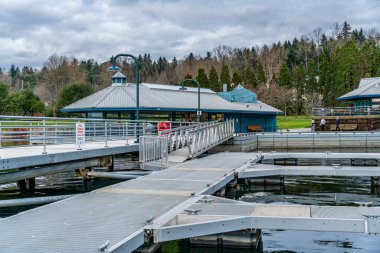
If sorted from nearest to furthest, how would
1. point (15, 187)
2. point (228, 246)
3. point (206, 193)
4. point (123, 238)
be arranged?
point (123, 238)
point (228, 246)
point (206, 193)
point (15, 187)

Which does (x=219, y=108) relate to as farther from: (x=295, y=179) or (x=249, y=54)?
(x=249, y=54)

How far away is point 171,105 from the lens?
131 ft

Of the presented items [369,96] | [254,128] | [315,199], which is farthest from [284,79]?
[315,199]

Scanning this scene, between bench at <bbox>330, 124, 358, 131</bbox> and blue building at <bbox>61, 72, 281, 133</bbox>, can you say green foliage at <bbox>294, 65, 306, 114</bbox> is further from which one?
bench at <bbox>330, 124, 358, 131</bbox>

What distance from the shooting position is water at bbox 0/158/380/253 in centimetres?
1051

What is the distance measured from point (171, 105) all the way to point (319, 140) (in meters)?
13.8

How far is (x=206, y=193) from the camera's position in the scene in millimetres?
11711

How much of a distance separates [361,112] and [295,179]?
1334 inches

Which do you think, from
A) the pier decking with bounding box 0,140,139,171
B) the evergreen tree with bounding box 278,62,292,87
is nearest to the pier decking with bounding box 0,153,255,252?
the pier decking with bounding box 0,140,139,171

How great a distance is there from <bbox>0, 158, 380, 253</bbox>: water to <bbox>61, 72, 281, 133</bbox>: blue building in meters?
11.1

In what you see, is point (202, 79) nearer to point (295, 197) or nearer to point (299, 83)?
point (299, 83)

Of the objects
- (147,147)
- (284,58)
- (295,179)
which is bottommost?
(295,179)

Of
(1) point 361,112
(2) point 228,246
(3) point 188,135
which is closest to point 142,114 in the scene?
(3) point 188,135

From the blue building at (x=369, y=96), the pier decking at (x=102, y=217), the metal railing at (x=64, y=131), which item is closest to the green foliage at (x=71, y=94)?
the metal railing at (x=64, y=131)
